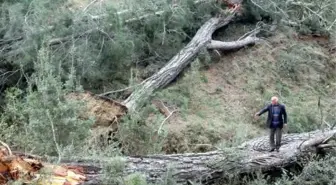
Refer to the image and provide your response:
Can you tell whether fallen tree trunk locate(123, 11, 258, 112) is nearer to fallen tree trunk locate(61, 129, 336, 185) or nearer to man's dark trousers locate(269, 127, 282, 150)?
fallen tree trunk locate(61, 129, 336, 185)

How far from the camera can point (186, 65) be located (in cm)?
1116

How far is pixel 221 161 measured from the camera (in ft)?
24.7

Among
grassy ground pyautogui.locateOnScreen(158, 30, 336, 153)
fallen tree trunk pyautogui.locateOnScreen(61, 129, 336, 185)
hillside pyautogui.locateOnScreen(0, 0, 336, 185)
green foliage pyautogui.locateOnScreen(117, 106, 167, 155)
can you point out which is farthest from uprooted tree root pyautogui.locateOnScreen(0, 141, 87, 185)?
grassy ground pyautogui.locateOnScreen(158, 30, 336, 153)

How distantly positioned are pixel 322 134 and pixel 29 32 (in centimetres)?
518

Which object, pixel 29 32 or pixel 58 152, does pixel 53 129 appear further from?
pixel 29 32

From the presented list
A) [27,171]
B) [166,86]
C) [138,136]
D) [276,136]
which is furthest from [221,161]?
[166,86]

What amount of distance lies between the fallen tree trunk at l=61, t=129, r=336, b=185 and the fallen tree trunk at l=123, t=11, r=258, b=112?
1750 mm

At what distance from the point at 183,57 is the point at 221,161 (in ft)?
13.0

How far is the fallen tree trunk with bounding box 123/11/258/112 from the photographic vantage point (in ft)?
30.8

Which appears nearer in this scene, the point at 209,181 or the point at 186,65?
the point at 209,181

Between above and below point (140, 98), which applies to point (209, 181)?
below

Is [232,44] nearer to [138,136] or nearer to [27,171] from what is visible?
[138,136]

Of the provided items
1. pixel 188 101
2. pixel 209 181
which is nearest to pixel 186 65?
pixel 188 101

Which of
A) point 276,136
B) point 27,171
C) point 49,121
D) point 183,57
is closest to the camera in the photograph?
point 27,171
